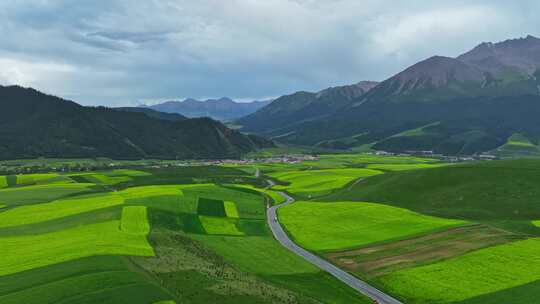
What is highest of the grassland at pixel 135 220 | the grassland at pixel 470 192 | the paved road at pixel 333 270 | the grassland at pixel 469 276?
the grassland at pixel 470 192

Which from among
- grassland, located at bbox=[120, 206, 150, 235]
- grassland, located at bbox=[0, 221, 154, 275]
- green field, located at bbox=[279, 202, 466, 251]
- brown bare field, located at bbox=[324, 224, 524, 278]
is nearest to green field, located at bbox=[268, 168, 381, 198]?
green field, located at bbox=[279, 202, 466, 251]

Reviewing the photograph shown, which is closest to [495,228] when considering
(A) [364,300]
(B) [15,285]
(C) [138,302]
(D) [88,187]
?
(A) [364,300]

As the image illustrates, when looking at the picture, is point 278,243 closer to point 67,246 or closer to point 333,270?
point 333,270

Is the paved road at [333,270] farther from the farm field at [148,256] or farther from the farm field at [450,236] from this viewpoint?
the farm field at [148,256]

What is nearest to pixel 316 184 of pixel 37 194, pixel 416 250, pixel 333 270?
pixel 37 194

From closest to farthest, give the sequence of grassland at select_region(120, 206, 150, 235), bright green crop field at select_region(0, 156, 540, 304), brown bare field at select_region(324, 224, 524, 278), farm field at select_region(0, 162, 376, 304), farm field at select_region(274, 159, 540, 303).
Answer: farm field at select_region(0, 162, 376, 304) → bright green crop field at select_region(0, 156, 540, 304) → farm field at select_region(274, 159, 540, 303) → brown bare field at select_region(324, 224, 524, 278) → grassland at select_region(120, 206, 150, 235)

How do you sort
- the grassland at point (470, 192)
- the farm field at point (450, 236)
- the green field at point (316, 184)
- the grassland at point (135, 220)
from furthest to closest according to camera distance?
the green field at point (316, 184), the grassland at point (470, 192), the grassland at point (135, 220), the farm field at point (450, 236)

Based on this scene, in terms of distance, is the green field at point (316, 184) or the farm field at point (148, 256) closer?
the farm field at point (148, 256)

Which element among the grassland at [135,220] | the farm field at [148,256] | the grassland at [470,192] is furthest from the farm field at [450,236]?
the grassland at [135,220]

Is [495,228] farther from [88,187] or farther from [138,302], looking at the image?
[88,187]

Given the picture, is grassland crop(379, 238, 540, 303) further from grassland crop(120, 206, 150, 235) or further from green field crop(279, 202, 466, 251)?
grassland crop(120, 206, 150, 235)
